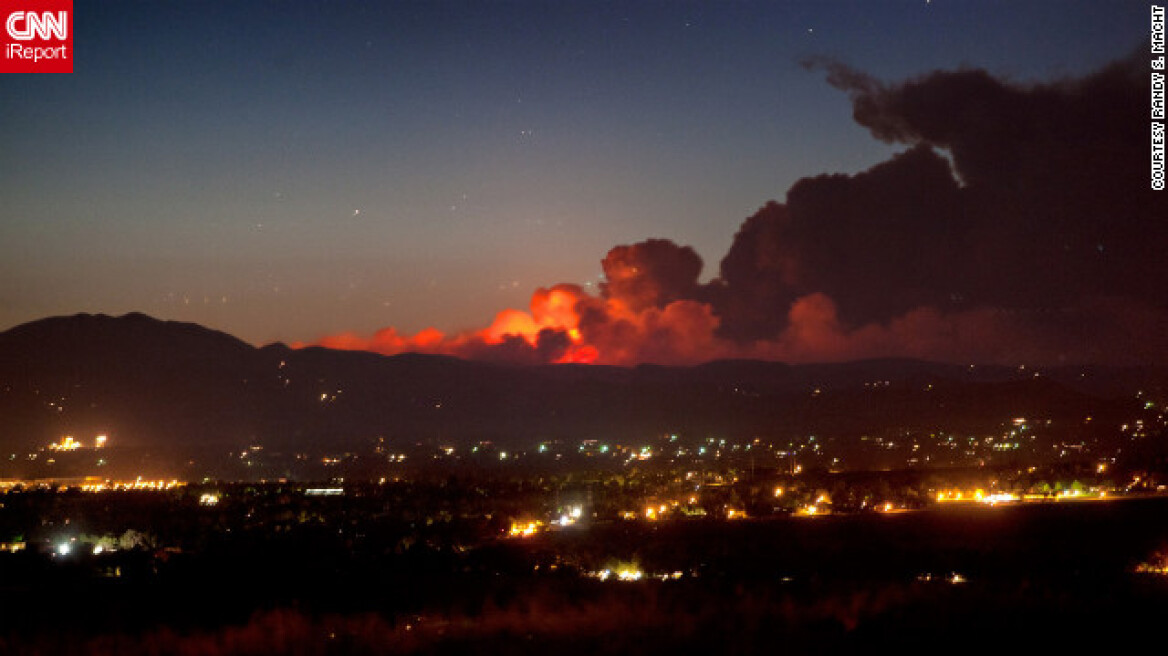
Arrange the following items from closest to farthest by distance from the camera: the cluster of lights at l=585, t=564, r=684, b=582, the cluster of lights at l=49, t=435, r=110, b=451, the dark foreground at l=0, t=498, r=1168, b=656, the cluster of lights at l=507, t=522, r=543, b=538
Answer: the dark foreground at l=0, t=498, r=1168, b=656, the cluster of lights at l=585, t=564, r=684, b=582, the cluster of lights at l=507, t=522, r=543, b=538, the cluster of lights at l=49, t=435, r=110, b=451

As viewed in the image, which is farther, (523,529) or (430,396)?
(430,396)

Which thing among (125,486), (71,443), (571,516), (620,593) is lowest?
(571,516)

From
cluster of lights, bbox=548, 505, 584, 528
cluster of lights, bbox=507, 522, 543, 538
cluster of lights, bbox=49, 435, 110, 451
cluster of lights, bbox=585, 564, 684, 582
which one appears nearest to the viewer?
cluster of lights, bbox=585, 564, 684, 582

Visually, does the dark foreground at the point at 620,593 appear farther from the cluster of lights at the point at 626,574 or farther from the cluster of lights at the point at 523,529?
the cluster of lights at the point at 523,529

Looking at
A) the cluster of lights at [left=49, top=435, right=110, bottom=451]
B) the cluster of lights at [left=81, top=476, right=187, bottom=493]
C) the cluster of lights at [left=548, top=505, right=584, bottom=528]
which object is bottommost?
the cluster of lights at [left=548, top=505, right=584, bottom=528]

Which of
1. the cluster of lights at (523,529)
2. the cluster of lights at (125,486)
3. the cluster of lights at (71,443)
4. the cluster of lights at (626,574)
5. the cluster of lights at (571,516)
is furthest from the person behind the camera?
the cluster of lights at (71,443)

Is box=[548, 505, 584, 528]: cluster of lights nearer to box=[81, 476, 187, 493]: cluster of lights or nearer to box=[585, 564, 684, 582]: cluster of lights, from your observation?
box=[585, 564, 684, 582]: cluster of lights

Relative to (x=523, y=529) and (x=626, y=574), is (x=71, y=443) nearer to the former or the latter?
(x=523, y=529)

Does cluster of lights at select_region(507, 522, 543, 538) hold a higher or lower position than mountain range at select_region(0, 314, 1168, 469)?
lower

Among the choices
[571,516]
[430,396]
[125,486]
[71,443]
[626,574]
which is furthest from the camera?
[430,396]

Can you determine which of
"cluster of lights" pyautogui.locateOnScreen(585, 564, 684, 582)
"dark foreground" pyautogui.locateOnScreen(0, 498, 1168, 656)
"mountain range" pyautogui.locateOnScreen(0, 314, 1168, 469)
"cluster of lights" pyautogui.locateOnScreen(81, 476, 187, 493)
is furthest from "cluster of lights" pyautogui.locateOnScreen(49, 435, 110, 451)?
"cluster of lights" pyautogui.locateOnScreen(585, 564, 684, 582)

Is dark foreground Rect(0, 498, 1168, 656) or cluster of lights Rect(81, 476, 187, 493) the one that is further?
cluster of lights Rect(81, 476, 187, 493)

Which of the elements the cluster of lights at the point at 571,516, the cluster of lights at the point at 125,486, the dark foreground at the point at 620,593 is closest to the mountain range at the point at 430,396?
the cluster of lights at the point at 125,486

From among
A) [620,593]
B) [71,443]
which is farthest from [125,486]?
[620,593]
